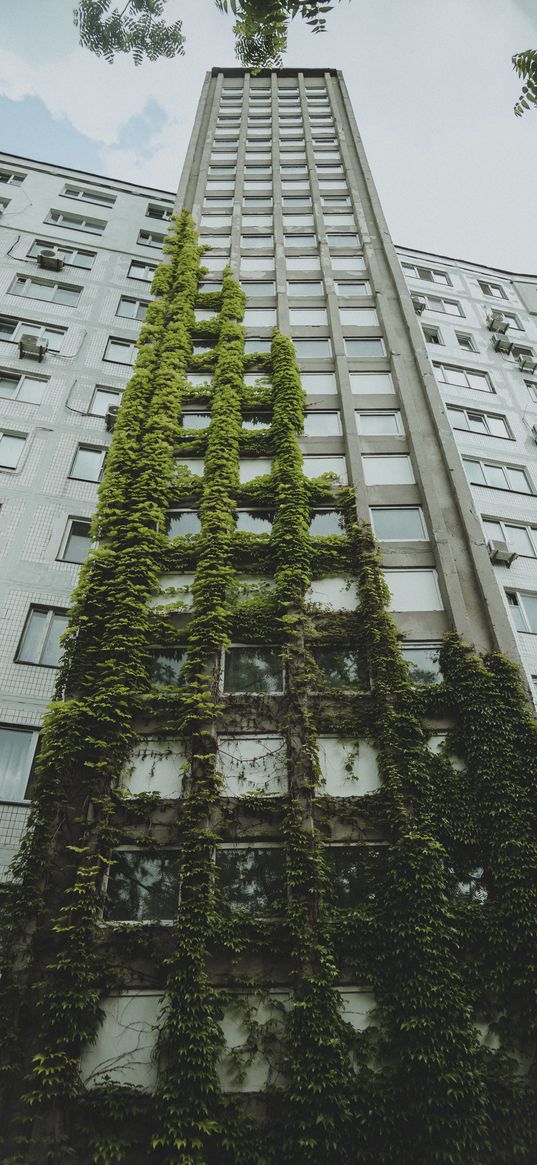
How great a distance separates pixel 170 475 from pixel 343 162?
84.5 ft

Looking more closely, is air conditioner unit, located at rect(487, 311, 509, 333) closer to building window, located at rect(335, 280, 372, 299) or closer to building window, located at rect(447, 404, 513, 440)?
building window, located at rect(447, 404, 513, 440)

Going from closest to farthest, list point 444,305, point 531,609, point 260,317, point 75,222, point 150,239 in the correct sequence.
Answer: point 531,609 < point 260,317 < point 75,222 < point 150,239 < point 444,305

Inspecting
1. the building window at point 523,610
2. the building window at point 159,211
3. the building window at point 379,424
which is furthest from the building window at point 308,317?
the building window at point 523,610

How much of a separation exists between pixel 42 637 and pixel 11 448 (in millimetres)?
7247

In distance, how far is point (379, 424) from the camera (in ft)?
71.7

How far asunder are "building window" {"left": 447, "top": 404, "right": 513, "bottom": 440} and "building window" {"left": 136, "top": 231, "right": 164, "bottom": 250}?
1576 centimetres

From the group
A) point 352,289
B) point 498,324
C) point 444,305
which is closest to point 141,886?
point 352,289

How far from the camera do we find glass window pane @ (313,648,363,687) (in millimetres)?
15617

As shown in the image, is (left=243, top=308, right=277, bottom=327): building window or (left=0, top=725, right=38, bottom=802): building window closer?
(left=0, top=725, right=38, bottom=802): building window

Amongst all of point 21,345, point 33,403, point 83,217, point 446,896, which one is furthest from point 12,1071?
point 83,217

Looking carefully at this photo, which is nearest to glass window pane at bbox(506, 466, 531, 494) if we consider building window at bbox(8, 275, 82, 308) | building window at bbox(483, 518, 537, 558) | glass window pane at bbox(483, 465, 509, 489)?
glass window pane at bbox(483, 465, 509, 489)

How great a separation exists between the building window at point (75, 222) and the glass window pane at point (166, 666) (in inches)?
923

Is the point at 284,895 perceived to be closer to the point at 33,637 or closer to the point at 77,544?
the point at 33,637

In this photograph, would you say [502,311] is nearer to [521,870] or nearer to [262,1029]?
[521,870]
